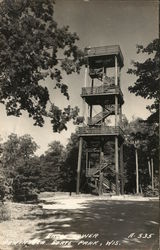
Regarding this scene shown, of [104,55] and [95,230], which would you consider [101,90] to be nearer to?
[104,55]

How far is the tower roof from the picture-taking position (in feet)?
110

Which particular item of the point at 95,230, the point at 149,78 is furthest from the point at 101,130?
the point at 95,230

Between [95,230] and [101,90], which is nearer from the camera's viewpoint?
[95,230]

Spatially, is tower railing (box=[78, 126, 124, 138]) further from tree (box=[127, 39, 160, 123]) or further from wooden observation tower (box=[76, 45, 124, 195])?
tree (box=[127, 39, 160, 123])

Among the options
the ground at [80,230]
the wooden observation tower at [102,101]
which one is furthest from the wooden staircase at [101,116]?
the ground at [80,230]

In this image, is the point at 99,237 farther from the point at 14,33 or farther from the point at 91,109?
the point at 91,109

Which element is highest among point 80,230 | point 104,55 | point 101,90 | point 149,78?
point 104,55

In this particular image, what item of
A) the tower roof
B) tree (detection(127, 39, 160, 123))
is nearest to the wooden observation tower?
the tower roof

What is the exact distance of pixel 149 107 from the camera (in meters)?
15.5

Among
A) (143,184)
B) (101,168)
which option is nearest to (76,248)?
(101,168)

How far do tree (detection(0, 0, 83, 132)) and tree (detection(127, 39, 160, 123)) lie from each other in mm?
2691

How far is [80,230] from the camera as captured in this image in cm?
1191

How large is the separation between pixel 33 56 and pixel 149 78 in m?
4.96

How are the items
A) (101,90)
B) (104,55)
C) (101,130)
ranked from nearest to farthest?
(101,130) → (101,90) → (104,55)
